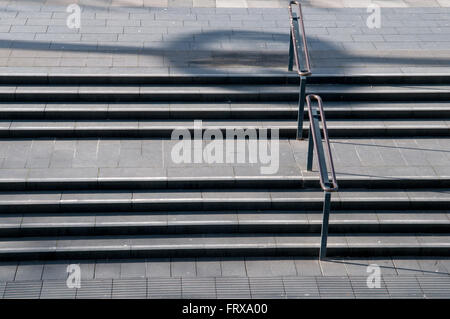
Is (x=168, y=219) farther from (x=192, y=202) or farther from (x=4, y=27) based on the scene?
(x=4, y=27)

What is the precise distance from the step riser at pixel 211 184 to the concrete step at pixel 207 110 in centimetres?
136

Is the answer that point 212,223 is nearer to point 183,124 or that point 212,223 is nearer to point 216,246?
point 216,246

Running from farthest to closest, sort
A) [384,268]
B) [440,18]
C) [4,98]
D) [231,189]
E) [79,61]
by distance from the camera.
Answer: [440,18]
[79,61]
[4,98]
[231,189]
[384,268]

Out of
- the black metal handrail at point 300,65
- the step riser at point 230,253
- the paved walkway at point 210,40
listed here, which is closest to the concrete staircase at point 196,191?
the step riser at point 230,253

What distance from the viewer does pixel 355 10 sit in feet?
44.8

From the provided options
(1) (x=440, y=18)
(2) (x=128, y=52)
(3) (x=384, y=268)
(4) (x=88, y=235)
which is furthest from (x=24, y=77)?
(1) (x=440, y=18)

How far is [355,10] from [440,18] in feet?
4.74

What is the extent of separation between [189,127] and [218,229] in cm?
179

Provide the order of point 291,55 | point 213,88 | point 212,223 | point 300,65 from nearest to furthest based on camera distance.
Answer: point 212,223
point 300,65
point 213,88
point 291,55

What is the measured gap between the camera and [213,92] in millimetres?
10820

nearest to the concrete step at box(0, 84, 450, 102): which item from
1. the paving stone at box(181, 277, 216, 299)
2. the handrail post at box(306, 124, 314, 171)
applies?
the handrail post at box(306, 124, 314, 171)

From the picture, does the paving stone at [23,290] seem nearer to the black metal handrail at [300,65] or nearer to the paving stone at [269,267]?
the paving stone at [269,267]

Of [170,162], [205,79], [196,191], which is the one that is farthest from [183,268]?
[205,79]

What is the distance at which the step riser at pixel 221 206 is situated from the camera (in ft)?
30.7
